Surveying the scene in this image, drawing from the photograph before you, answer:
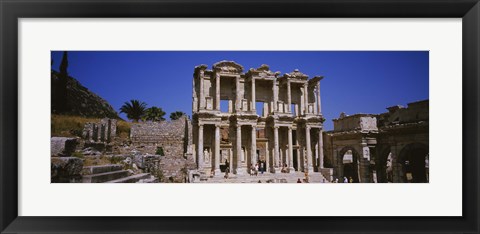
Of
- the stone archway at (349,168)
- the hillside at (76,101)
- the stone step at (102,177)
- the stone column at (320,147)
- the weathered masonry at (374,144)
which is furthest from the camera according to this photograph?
the stone column at (320,147)

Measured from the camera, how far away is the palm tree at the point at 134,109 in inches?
434

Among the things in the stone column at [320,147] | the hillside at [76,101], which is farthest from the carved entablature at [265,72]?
the stone column at [320,147]

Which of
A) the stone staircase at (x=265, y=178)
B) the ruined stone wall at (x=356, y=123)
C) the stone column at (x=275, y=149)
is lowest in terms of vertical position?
the stone staircase at (x=265, y=178)

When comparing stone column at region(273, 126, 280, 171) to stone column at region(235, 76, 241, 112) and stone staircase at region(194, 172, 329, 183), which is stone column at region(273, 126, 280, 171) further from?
stone staircase at region(194, 172, 329, 183)

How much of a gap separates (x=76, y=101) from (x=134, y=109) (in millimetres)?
2060

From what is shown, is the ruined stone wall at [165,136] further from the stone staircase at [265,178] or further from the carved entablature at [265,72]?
the carved entablature at [265,72]

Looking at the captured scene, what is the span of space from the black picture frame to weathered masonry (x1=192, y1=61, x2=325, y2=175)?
35.6 feet

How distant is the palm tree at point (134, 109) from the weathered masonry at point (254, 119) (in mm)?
6244

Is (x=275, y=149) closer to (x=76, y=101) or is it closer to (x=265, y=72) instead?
(x=265, y=72)

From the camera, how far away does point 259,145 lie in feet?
A: 99.1

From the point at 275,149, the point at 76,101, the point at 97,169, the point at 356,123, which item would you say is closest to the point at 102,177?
the point at 97,169
